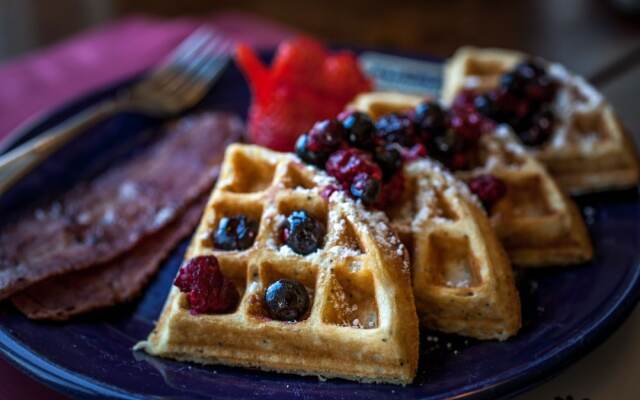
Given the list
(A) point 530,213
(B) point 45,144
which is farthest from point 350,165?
(B) point 45,144

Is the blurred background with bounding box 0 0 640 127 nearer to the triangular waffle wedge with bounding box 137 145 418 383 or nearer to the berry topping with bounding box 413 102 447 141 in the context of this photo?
the berry topping with bounding box 413 102 447 141

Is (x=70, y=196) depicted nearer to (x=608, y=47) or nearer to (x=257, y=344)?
(x=257, y=344)

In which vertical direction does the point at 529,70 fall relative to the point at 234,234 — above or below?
above

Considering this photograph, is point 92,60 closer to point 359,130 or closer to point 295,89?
point 295,89

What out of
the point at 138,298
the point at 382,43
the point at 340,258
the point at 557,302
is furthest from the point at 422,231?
the point at 382,43

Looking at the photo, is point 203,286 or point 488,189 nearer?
point 203,286
